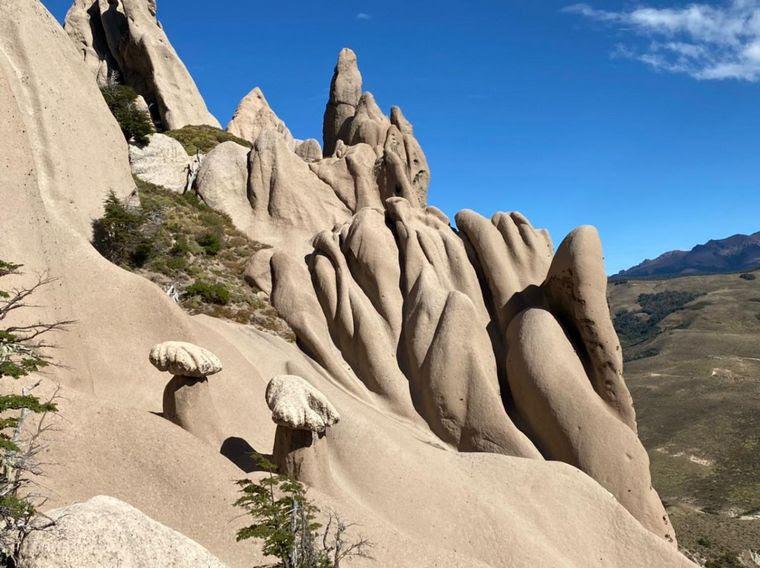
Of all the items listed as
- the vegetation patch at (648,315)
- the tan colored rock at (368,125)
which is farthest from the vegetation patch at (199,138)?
the vegetation patch at (648,315)

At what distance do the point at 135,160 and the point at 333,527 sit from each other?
23794 millimetres

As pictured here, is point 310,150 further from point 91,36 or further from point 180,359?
point 180,359

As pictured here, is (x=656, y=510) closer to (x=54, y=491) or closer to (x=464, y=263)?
(x=464, y=263)

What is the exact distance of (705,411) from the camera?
6419cm

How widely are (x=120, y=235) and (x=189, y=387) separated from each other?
31.3ft

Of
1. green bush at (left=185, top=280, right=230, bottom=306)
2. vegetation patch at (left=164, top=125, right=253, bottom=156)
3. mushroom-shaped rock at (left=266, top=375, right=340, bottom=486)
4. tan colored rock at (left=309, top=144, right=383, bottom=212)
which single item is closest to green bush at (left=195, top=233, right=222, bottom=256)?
green bush at (left=185, top=280, right=230, bottom=306)

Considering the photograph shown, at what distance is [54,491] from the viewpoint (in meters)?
9.22

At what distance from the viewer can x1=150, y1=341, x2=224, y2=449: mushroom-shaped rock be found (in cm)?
1208

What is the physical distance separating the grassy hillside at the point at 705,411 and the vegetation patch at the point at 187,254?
23787 mm

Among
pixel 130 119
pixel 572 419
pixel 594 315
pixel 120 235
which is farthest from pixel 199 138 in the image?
pixel 572 419

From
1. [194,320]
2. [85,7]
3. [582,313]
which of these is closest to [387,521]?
[194,320]

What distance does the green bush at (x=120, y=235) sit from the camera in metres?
19.6

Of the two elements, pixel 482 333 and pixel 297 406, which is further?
pixel 482 333

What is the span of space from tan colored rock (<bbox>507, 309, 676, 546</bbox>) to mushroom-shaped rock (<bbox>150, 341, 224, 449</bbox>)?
34.2 feet
